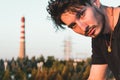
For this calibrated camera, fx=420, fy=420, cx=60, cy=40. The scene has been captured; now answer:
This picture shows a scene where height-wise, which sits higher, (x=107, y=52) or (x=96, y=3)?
(x=96, y=3)

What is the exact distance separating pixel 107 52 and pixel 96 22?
1.29 ft

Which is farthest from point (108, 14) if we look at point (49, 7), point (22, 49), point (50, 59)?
point (22, 49)

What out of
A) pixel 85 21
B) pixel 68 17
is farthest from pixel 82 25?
pixel 68 17

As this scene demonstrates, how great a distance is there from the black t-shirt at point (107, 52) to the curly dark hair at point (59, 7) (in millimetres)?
394

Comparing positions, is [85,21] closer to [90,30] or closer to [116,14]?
[90,30]

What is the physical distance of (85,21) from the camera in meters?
4.18

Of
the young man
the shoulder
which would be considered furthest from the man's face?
the shoulder

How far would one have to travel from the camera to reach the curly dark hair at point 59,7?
168 inches

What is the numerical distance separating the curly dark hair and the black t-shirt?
394 mm

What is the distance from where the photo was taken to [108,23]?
13.4 ft

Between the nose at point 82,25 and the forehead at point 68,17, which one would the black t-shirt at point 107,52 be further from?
the forehead at point 68,17

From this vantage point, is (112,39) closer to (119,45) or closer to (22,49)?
(119,45)

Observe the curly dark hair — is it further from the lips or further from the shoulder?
the shoulder

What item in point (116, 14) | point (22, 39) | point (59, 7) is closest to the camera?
point (116, 14)
